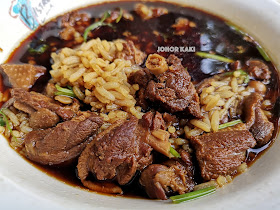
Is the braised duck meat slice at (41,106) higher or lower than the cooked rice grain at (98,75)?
lower

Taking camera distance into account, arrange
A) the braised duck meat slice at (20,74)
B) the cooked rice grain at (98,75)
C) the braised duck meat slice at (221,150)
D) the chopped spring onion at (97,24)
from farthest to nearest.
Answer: the chopped spring onion at (97,24) → the braised duck meat slice at (20,74) → the cooked rice grain at (98,75) → the braised duck meat slice at (221,150)

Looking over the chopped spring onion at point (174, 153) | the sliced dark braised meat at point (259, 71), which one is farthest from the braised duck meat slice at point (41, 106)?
the sliced dark braised meat at point (259, 71)

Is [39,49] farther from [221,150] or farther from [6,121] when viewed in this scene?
[221,150]

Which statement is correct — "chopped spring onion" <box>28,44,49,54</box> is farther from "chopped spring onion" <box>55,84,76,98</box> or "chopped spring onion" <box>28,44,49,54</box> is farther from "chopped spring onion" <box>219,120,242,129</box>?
"chopped spring onion" <box>219,120,242,129</box>

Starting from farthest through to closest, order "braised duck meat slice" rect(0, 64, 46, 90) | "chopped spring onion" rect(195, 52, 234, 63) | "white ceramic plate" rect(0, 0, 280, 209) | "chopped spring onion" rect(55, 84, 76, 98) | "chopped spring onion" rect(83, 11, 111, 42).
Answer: "chopped spring onion" rect(83, 11, 111, 42) → "chopped spring onion" rect(195, 52, 234, 63) → "braised duck meat slice" rect(0, 64, 46, 90) → "chopped spring onion" rect(55, 84, 76, 98) → "white ceramic plate" rect(0, 0, 280, 209)

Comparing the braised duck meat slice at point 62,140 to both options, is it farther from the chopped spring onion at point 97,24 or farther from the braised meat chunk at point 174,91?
the chopped spring onion at point 97,24

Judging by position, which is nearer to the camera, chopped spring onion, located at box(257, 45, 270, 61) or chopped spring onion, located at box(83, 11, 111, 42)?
chopped spring onion, located at box(257, 45, 270, 61)

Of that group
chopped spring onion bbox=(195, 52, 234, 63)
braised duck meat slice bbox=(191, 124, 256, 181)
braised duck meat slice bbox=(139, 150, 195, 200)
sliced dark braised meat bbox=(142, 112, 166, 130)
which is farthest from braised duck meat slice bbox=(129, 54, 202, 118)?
chopped spring onion bbox=(195, 52, 234, 63)

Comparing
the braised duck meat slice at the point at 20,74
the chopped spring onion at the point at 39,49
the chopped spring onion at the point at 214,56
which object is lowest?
the braised duck meat slice at the point at 20,74
